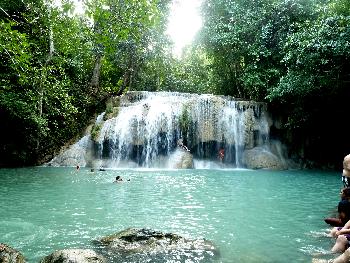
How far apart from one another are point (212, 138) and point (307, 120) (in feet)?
18.9

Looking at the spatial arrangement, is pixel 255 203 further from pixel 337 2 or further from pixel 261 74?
pixel 261 74

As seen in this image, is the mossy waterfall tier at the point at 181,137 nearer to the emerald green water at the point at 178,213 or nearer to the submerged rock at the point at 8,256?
the emerald green water at the point at 178,213

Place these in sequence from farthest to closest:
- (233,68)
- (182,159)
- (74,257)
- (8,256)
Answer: (233,68)
(182,159)
(74,257)
(8,256)

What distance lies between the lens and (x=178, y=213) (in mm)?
9023

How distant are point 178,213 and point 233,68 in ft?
78.0

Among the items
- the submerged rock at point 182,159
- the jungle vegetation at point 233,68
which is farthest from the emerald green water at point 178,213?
the submerged rock at point 182,159

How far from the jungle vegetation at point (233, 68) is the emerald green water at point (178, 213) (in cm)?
476

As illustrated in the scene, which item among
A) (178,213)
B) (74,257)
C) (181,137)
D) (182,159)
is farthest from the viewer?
(181,137)

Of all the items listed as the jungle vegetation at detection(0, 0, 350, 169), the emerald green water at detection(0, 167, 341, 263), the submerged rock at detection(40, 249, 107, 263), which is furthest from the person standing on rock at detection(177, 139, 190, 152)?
the submerged rock at detection(40, 249, 107, 263)

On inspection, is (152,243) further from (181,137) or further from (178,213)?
(181,137)

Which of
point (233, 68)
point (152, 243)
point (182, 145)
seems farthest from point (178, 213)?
point (233, 68)

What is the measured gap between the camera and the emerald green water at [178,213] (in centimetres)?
646

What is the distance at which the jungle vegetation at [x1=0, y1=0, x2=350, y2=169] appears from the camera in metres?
18.0

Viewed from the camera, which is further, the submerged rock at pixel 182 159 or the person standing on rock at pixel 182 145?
the person standing on rock at pixel 182 145
